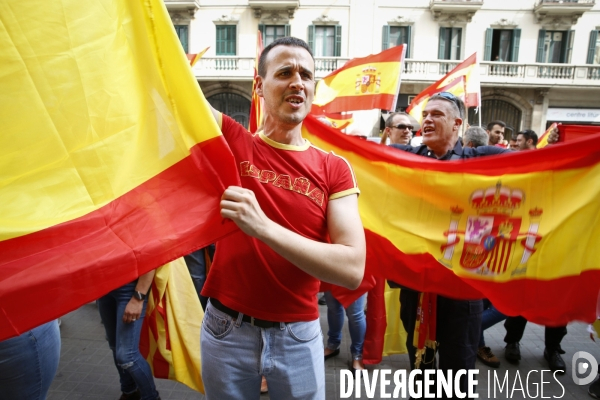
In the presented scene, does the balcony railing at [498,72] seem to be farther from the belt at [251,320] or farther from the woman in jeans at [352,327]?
the belt at [251,320]

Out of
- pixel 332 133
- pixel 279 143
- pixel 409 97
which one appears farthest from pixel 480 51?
pixel 279 143

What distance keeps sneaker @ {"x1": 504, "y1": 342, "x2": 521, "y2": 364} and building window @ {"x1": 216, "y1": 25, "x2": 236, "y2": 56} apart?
19309 millimetres

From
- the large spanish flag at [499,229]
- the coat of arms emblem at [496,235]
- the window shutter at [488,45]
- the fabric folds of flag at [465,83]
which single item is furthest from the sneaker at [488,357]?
the window shutter at [488,45]

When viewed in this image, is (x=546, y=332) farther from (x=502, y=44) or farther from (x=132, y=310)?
(x=502, y=44)

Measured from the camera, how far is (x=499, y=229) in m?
2.39

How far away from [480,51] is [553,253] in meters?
20.5

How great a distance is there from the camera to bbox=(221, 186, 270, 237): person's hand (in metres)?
1.22

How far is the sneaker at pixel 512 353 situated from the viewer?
393 centimetres

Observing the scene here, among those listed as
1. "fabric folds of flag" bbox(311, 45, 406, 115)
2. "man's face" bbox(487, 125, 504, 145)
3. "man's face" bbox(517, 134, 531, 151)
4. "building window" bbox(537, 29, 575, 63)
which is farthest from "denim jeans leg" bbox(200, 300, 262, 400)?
"building window" bbox(537, 29, 575, 63)

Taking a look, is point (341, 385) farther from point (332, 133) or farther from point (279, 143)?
point (279, 143)

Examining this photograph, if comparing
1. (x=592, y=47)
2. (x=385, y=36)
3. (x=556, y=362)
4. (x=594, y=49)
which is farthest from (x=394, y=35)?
(x=556, y=362)

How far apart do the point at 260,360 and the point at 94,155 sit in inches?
37.3

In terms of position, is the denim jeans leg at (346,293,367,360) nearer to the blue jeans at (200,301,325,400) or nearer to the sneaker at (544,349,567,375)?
the sneaker at (544,349,567,375)

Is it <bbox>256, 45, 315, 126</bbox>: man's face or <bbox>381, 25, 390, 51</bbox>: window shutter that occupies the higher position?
<bbox>381, 25, 390, 51</bbox>: window shutter
